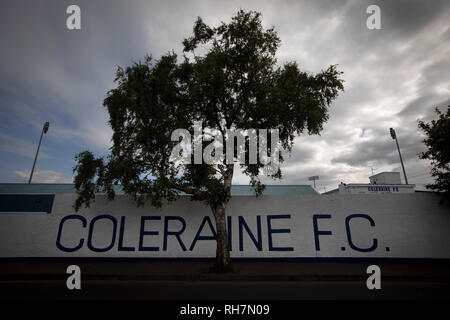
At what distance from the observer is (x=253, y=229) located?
12.0 meters

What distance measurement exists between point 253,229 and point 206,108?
6.87 meters

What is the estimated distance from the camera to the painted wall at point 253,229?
458 inches

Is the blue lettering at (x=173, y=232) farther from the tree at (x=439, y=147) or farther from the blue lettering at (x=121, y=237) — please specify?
the tree at (x=439, y=147)

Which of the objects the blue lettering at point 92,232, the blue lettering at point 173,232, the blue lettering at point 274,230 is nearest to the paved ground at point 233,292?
the blue lettering at point 274,230

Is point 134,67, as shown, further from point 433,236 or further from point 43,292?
point 433,236

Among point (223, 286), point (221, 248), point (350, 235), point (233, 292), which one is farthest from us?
point (350, 235)

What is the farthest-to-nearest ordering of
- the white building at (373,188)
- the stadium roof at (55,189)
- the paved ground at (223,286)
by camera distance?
the white building at (373,188)
the stadium roof at (55,189)
the paved ground at (223,286)

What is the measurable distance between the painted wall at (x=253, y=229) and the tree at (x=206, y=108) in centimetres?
230

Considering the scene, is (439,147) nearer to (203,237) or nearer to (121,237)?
(203,237)

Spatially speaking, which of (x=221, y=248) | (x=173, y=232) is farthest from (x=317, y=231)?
(x=173, y=232)

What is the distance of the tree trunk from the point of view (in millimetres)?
8930

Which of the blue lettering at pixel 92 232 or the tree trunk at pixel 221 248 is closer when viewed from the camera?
the tree trunk at pixel 221 248

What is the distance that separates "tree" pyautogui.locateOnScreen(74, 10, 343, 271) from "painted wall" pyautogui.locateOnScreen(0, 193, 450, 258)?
230cm
